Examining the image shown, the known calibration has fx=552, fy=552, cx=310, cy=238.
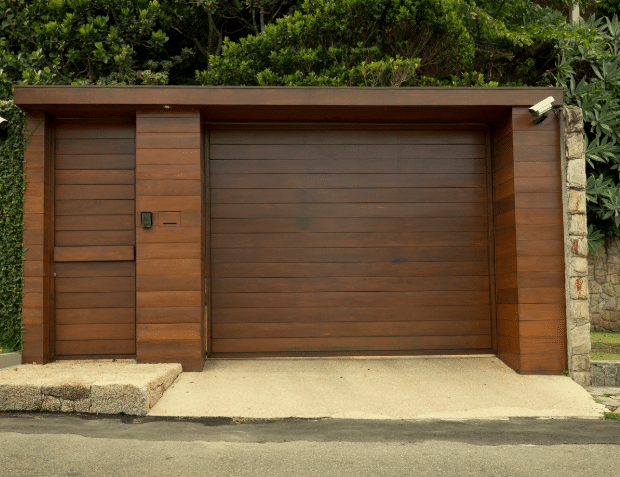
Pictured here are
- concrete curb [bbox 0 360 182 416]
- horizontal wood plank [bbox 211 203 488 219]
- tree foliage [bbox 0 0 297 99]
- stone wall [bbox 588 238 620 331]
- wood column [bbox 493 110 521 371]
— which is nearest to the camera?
concrete curb [bbox 0 360 182 416]

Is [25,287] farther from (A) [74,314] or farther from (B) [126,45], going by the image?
(B) [126,45]

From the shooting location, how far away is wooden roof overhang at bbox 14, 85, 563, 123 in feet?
18.5

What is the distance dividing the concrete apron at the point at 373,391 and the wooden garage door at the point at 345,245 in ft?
1.11

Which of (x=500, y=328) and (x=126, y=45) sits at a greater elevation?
(x=126, y=45)

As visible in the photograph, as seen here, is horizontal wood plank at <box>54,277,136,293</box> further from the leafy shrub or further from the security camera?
the security camera

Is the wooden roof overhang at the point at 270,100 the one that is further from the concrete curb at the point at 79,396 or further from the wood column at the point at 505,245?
the concrete curb at the point at 79,396

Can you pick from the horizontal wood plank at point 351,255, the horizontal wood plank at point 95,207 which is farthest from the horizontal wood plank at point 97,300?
the horizontal wood plank at point 351,255

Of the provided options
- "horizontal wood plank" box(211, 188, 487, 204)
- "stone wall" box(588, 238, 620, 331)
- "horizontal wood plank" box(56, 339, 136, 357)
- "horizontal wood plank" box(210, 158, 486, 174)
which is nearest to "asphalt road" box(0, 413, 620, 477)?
"horizontal wood plank" box(56, 339, 136, 357)

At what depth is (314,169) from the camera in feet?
21.0

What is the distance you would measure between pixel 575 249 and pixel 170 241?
4197 mm

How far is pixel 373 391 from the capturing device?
5.24 meters

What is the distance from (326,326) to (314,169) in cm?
181

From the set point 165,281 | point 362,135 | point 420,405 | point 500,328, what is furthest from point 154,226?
point 500,328

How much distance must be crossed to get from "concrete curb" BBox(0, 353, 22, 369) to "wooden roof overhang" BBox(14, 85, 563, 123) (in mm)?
2544
